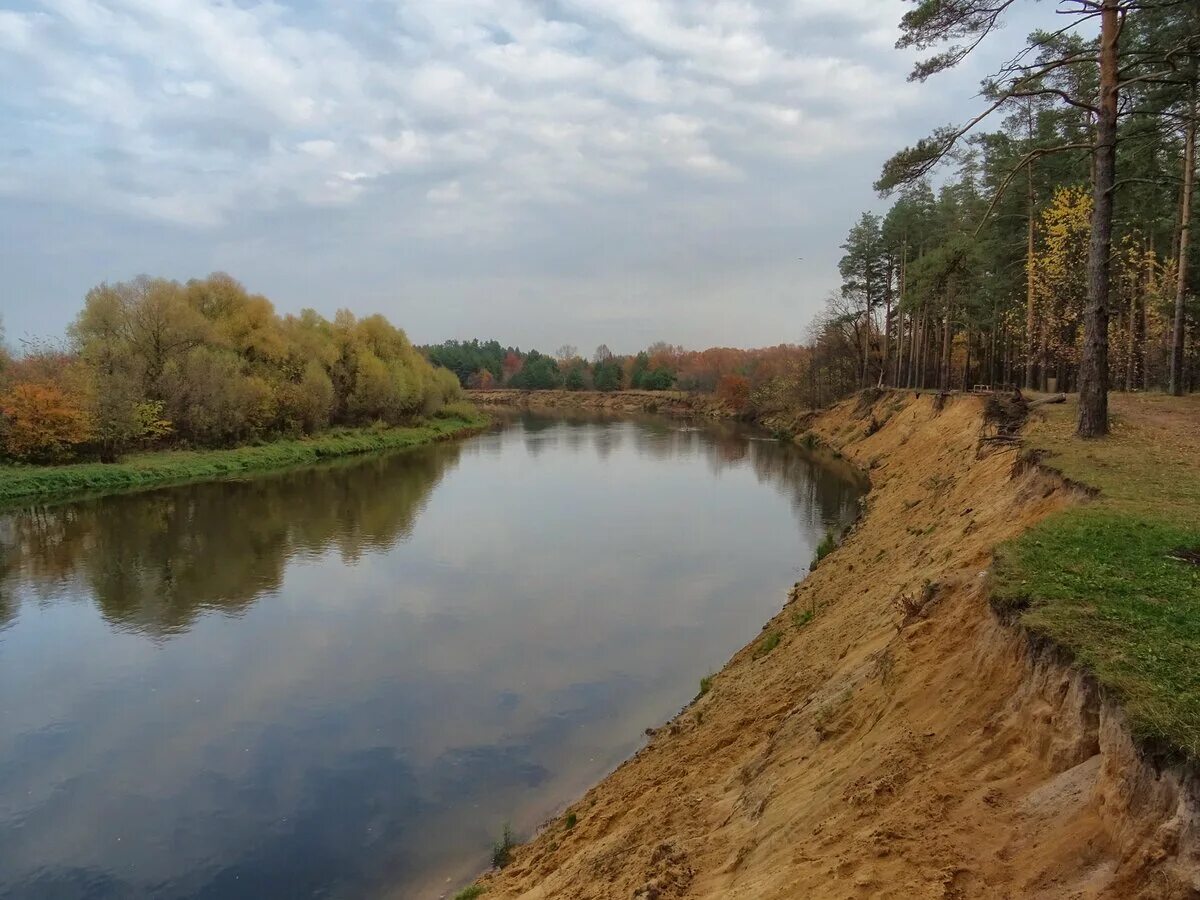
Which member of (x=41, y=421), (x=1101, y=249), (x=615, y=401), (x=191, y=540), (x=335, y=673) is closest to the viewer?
(x=1101, y=249)

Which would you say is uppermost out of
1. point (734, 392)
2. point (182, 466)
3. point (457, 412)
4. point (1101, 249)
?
point (1101, 249)

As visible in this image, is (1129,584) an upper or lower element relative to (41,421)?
lower

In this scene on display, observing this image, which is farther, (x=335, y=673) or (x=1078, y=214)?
(x=1078, y=214)

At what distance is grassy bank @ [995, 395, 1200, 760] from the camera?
428cm

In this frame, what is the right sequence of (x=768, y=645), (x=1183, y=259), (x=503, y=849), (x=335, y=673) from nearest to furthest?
(x=503, y=849) < (x=768, y=645) < (x=335, y=673) < (x=1183, y=259)

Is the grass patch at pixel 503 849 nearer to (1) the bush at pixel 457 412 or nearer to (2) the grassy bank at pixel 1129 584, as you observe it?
(2) the grassy bank at pixel 1129 584

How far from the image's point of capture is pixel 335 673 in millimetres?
14391

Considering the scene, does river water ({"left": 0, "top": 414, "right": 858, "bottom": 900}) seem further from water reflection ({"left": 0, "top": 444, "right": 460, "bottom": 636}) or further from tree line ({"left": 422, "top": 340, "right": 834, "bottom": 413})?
tree line ({"left": 422, "top": 340, "right": 834, "bottom": 413})

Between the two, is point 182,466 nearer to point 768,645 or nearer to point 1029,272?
point 768,645

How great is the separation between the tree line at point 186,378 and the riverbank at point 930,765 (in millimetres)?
38973

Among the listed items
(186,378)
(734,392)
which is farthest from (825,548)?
(734,392)

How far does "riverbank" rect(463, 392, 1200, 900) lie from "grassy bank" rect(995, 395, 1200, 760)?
0.04m

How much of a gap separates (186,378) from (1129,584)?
1933 inches

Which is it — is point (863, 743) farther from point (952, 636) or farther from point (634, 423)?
point (634, 423)
